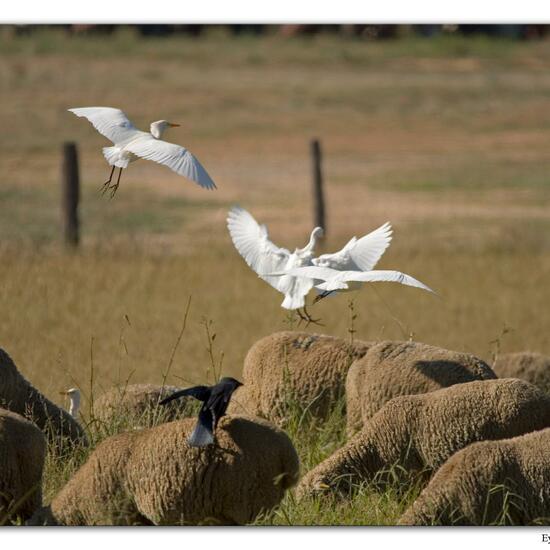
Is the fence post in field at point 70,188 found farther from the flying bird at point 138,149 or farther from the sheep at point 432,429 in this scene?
the sheep at point 432,429

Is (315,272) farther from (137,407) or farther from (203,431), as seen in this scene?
(203,431)

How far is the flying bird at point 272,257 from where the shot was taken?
17.8 ft

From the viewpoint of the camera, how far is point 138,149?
16.8 feet

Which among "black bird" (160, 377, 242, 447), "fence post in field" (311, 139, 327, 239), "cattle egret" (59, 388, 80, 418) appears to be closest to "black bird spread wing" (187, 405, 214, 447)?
"black bird" (160, 377, 242, 447)

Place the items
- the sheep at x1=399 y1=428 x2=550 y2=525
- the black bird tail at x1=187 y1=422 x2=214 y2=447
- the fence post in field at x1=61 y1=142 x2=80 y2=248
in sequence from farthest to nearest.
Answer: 1. the fence post in field at x1=61 y1=142 x2=80 y2=248
2. the sheep at x1=399 y1=428 x2=550 y2=525
3. the black bird tail at x1=187 y1=422 x2=214 y2=447

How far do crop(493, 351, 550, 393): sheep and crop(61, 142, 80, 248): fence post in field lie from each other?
9390 millimetres

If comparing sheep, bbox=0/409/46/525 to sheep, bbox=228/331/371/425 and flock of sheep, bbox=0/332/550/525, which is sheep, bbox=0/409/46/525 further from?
sheep, bbox=228/331/371/425

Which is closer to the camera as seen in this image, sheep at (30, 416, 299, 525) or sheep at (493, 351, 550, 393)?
sheep at (30, 416, 299, 525)

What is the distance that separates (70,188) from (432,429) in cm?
1116

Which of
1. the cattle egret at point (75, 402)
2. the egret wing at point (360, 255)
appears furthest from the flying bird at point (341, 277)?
the cattle egret at point (75, 402)

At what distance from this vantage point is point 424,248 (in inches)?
629

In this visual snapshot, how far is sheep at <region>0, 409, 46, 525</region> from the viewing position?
4516 millimetres

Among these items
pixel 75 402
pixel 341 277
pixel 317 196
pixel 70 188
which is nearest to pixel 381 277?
pixel 341 277
